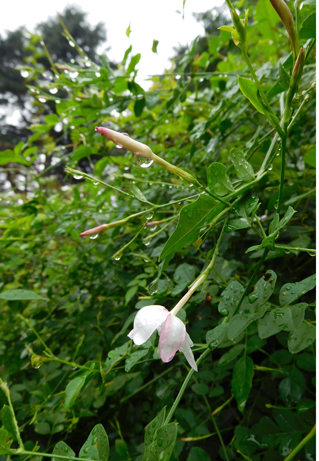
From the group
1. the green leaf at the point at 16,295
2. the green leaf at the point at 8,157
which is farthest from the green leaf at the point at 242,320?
the green leaf at the point at 8,157

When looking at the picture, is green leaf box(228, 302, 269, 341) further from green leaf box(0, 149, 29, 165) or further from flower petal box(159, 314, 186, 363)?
green leaf box(0, 149, 29, 165)

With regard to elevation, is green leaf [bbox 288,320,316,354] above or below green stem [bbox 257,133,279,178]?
below

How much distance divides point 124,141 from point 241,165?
7.0 inches

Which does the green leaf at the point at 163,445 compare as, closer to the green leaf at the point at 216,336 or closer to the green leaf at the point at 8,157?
the green leaf at the point at 216,336

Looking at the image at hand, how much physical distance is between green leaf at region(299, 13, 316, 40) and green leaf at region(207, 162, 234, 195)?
0.33 m

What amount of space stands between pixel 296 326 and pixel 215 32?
1.68 m

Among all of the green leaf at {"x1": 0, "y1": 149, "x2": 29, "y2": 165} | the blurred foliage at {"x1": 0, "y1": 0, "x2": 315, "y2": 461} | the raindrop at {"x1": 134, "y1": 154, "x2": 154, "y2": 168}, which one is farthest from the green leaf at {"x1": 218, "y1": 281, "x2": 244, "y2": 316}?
the green leaf at {"x1": 0, "y1": 149, "x2": 29, "y2": 165}

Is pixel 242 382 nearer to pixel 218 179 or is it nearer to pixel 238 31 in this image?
pixel 218 179

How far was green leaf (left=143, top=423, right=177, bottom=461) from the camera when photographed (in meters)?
0.34

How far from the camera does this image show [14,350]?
1.13m

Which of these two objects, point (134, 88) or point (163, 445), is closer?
point (163, 445)

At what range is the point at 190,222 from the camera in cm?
39

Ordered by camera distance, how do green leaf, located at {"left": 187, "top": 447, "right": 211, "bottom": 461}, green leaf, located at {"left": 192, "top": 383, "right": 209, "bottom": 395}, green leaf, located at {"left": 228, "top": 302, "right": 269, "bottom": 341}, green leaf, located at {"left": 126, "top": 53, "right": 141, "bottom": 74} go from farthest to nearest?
1. green leaf, located at {"left": 126, "top": 53, "right": 141, "bottom": 74}
2. green leaf, located at {"left": 192, "top": 383, "right": 209, "bottom": 395}
3. green leaf, located at {"left": 187, "top": 447, "right": 211, "bottom": 461}
4. green leaf, located at {"left": 228, "top": 302, "right": 269, "bottom": 341}

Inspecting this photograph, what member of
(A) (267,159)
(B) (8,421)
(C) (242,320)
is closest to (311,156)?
(A) (267,159)
